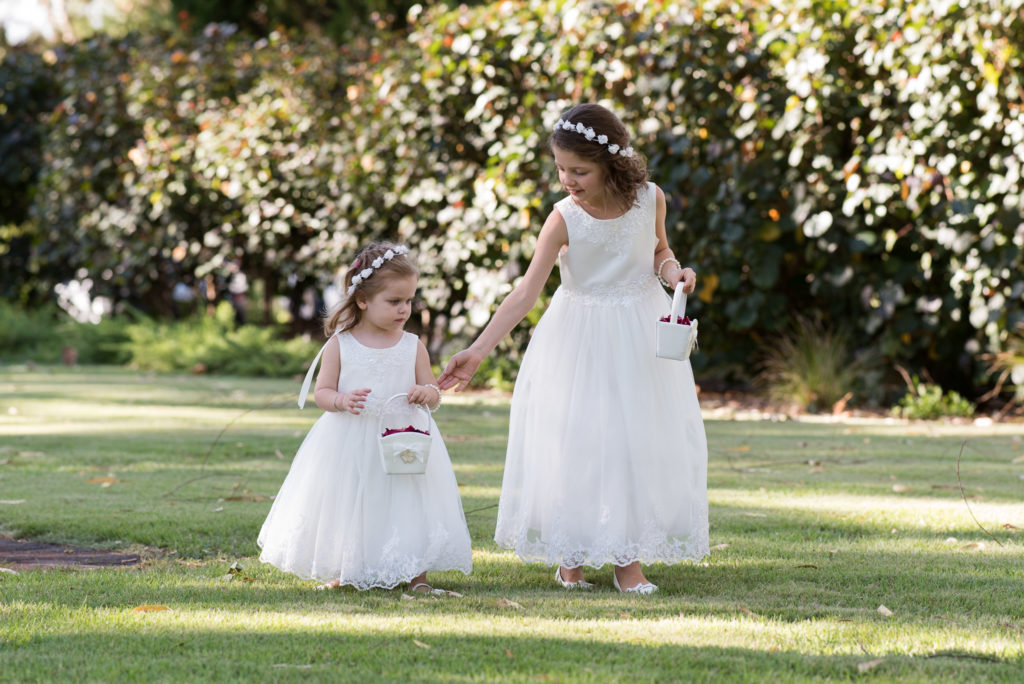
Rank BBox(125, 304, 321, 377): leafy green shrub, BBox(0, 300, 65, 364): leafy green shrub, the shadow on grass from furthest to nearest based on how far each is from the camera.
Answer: BBox(0, 300, 65, 364): leafy green shrub, BBox(125, 304, 321, 377): leafy green shrub, the shadow on grass

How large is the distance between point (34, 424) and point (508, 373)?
3.57 m

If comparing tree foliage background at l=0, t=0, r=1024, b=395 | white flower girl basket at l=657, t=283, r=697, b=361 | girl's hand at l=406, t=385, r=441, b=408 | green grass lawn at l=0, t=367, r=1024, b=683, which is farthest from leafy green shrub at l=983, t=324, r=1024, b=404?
girl's hand at l=406, t=385, r=441, b=408

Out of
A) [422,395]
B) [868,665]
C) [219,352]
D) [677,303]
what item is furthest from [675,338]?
[219,352]

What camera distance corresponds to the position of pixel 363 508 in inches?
137

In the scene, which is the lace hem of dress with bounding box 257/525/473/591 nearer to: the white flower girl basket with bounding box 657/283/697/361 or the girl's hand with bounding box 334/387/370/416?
the girl's hand with bounding box 334/387/370/416

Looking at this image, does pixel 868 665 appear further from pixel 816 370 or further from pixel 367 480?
pixel 816 370

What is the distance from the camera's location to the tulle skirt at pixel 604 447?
138 inches

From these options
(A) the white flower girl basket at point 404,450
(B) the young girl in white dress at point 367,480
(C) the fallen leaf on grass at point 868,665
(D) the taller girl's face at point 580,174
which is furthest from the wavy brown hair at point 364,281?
(C) the fallen leaf on grass at point 868,665

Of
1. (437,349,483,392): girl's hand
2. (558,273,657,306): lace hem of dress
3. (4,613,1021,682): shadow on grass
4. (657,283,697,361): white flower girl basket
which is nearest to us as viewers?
(4,613,1021,682): shadow on grass

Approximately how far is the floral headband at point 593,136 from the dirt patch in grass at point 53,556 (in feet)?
6.29

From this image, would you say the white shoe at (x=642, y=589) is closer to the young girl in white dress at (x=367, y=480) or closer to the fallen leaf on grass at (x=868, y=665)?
the young girl in white dress at (x=367, y=480)

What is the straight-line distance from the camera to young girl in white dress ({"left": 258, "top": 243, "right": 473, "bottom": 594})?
11.3 ft

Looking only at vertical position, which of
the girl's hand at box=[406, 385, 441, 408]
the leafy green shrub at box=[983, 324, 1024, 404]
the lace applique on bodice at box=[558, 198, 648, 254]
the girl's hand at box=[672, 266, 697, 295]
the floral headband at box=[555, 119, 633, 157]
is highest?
the floral headband at box=[555, 119, 633, 157]

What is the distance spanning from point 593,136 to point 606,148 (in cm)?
5
